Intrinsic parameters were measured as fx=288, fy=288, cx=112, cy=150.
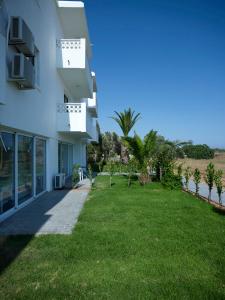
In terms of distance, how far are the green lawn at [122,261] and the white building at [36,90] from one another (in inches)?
119

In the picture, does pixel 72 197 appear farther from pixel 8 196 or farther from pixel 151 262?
pixel 151 262

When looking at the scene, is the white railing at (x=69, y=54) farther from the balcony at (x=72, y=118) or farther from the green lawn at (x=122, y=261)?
the green lawn at (x=122, y=261)

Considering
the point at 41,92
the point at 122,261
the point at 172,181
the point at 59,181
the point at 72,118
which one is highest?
the point at 41,92

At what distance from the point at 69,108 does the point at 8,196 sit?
24.6ft

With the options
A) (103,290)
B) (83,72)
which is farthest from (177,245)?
(83,72)

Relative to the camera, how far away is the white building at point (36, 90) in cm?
765

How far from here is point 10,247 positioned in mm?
5785

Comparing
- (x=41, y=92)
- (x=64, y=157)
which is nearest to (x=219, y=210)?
(x=41, y=92)

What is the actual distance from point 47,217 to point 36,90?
497cm

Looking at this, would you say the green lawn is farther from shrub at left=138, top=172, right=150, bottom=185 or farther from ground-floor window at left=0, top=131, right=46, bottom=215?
shrub at left=138, top=172, right=150, bottom=185

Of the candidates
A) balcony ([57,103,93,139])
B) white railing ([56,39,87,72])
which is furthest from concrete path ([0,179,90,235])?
white railing ([56,39,87,72])

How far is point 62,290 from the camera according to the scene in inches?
160

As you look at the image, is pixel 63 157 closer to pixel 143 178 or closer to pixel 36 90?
pixel 143 178

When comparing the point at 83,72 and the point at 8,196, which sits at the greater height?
the point at 83,72
